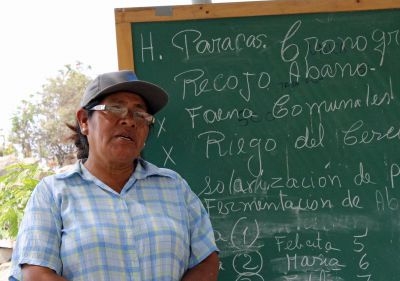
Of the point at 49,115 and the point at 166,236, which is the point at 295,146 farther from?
the point at 49,115

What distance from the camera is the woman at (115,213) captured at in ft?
6.27

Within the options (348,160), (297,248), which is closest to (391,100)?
(348,160)

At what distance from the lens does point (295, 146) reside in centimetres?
268

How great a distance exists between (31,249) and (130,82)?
678 mm

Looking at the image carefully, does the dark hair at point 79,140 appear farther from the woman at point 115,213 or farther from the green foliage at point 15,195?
the green foliage at point 15,195

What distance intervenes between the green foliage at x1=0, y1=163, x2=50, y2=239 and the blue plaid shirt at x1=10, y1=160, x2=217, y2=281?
8.64 feet

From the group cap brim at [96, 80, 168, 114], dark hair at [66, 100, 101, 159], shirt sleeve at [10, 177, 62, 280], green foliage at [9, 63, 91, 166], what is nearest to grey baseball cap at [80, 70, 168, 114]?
cap brim at [96, 80, 168, 114]

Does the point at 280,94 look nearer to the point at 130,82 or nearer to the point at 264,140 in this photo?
the point at 264,140

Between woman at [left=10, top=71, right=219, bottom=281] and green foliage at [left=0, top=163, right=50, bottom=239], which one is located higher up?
woman at [left=10, top=71, right=219, bottom=281]

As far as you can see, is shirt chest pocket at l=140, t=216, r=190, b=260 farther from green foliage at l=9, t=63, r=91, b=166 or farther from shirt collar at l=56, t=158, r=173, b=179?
green foliage at l=9, t=63, r=91, b=166

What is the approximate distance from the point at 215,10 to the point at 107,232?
1.23 meters

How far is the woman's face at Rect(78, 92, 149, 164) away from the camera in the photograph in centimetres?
203

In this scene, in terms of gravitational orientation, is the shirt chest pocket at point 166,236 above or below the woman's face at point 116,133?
below

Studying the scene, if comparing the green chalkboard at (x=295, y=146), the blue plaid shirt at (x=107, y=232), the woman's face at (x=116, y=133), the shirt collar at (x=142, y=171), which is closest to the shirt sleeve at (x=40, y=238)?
the blue plaid shirt at (x=107, y=232)
